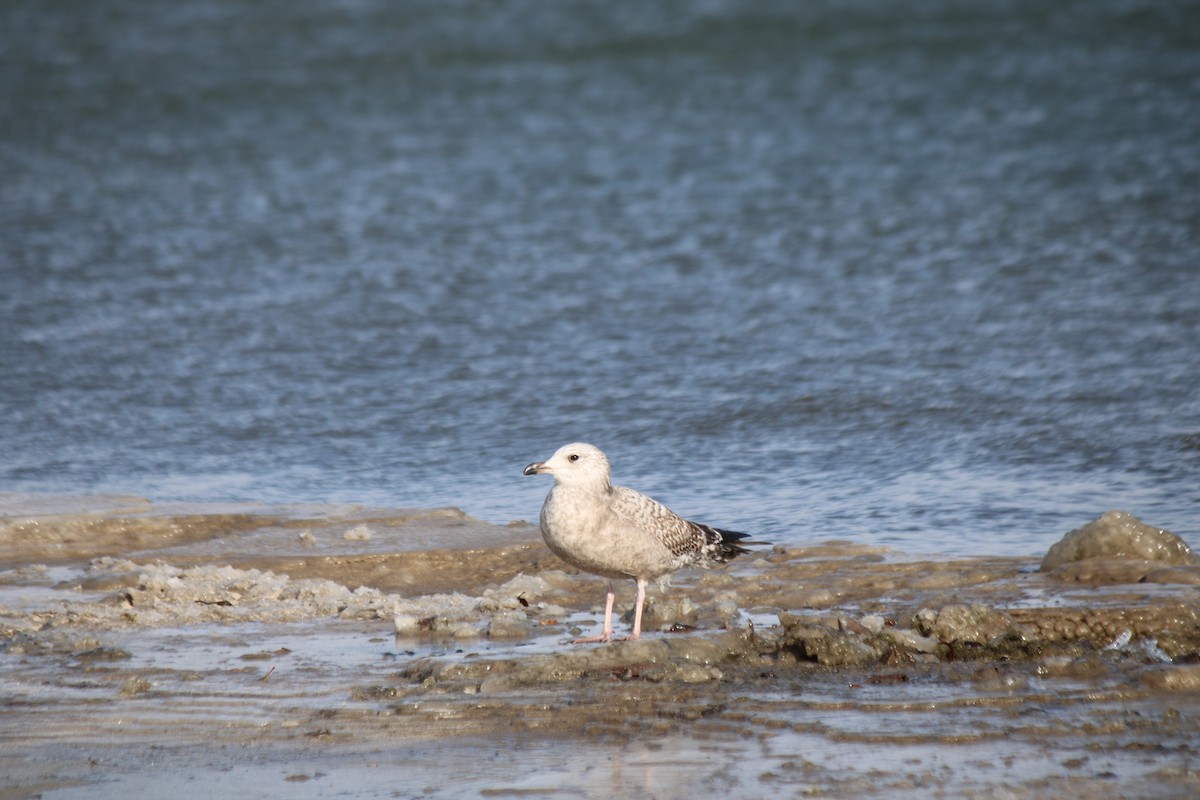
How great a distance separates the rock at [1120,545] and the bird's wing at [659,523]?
1.48m

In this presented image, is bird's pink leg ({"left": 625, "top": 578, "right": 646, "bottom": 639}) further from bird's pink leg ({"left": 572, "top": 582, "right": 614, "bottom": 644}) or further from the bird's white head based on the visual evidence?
the bird's white head

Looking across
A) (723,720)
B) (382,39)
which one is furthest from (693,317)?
(382,39)

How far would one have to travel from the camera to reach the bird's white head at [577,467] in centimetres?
613

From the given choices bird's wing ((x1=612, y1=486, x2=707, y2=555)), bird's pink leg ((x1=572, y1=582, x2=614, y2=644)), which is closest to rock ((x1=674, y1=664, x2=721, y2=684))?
bird's pink leg ((x1=572, y1=582, x2=614, y2=644))

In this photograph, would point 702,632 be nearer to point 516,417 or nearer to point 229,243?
point 516,417

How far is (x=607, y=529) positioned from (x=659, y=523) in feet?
1.11

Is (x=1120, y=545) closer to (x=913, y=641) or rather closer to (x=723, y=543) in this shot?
(x=913, y=641)

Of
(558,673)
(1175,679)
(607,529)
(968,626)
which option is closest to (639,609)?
(607,529)

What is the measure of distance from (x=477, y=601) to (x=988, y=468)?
3.48 metres

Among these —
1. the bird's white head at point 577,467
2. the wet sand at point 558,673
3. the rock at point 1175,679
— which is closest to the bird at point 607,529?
the bird's white head at point 577,467

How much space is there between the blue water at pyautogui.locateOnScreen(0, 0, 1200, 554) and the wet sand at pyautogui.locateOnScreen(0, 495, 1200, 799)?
1.06m

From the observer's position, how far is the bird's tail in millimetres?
6477

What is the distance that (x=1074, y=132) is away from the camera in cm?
1731

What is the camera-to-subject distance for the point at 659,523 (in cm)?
623
